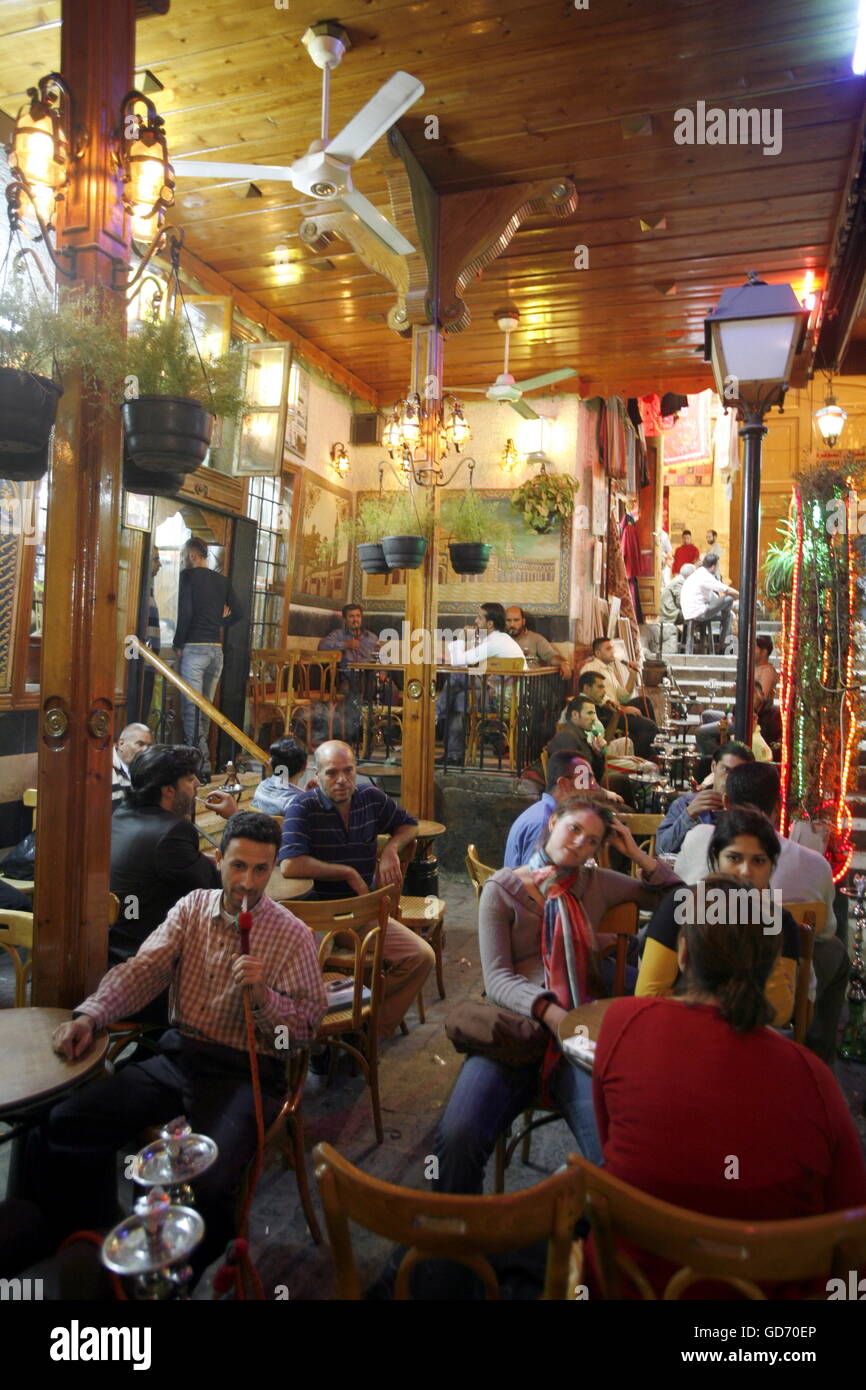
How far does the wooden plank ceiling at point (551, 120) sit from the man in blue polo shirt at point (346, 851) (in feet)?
14.3

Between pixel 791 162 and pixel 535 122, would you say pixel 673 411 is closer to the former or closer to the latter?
pixel 791 162

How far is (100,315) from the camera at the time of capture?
259cm

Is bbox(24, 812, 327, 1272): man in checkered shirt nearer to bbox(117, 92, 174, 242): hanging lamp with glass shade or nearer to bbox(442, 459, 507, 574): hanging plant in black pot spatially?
bbox(117, 92, 174, 242): hanging lamp with glass shade

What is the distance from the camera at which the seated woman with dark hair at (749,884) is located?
2.70 metres

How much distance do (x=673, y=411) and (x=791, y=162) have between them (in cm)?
723

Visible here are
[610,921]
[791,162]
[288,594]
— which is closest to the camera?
[610,921]

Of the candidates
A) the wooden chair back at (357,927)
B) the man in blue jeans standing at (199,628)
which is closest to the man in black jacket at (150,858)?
the wooden chair back at (357,927)

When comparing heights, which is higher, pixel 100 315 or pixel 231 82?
pixel 231 82

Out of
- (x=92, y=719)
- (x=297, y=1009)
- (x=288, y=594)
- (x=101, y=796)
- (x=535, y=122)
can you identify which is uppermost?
(x=535, y=122)

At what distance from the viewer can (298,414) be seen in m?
10.0

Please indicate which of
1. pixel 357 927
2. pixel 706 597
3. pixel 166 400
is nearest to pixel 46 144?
pixel 166 400

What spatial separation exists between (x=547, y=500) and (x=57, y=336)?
8746mm
